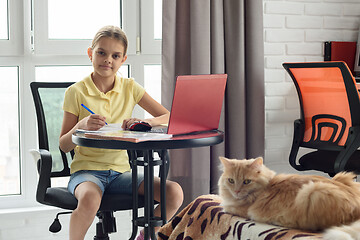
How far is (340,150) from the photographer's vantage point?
2.30 meters

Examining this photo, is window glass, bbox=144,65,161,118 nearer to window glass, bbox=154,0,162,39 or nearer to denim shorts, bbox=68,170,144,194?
window glass, bbox=154,0,162,39

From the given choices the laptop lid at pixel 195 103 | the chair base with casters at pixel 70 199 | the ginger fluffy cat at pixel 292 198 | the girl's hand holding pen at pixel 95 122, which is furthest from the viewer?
the chair base with casters at pixel 70 199

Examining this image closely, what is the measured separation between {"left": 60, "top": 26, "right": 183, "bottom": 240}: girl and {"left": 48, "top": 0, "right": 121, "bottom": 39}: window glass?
57 cm

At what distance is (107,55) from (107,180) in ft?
1.63

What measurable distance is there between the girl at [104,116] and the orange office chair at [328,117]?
73cm

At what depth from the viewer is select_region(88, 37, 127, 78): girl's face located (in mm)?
2066

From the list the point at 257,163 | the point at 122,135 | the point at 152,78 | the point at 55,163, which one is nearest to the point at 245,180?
the point at 257,163

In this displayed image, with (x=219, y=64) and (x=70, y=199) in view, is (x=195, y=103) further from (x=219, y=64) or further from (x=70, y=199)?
(x=219, y=64)

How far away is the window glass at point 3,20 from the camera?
2582 millimetres

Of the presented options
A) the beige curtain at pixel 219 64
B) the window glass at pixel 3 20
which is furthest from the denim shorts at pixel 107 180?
the window glass at pixel 3 20

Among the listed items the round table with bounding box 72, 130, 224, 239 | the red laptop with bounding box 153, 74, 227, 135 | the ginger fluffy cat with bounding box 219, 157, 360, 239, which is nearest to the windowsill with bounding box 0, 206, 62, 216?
the round table with bounding box 72, 130, 224, 239

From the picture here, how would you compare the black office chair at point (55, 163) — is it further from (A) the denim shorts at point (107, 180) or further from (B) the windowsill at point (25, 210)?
(B) the windowsill at point (25, 210)

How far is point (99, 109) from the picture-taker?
2.12 m

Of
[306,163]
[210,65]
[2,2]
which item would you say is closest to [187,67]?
[210,65]
